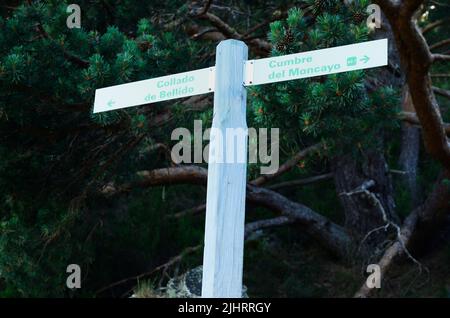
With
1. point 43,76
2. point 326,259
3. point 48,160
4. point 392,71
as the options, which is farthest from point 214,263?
point 326,259

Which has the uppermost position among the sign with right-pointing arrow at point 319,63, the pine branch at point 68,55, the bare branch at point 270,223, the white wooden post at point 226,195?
the pine branch at point 68,55

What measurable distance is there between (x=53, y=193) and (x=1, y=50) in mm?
1778

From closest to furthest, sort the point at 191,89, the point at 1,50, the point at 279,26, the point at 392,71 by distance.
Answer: the point at 191,89
the point at 279,26
the point at 1,50
the point at 392,71

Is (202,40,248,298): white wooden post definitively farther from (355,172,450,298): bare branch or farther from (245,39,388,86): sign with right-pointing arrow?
(355,172,450,298): bare branch

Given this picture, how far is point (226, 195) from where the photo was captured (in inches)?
128

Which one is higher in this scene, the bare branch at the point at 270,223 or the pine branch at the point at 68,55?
the pine branch at the point at 68,55

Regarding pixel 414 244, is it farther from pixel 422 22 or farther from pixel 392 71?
pixel 422 22

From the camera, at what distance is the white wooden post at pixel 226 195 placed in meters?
3.21

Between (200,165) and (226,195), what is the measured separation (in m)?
4.55

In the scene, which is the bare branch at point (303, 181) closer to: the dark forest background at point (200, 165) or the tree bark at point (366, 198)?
the dark forest background at point (200, 165)

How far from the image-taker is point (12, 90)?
5051mm

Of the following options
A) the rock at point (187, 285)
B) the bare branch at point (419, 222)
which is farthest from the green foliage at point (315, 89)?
the rock at point (187, 285)

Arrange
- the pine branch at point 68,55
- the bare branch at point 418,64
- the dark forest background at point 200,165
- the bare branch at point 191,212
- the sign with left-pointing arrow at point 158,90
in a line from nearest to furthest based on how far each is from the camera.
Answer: the sign with left-pointing arrow at point 158,90, the bare branch at point 418,64, the dark forest background at point 200,165, the pine branch at point 68,55, the bare branch at point 191,212

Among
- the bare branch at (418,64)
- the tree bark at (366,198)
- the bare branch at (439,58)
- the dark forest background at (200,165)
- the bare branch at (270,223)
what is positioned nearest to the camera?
the bare branch at (418,64)
